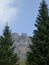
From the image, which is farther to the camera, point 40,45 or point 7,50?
point 7,50

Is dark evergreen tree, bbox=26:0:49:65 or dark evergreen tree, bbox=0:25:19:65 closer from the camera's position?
dark evergreen tree, bbox=26:0:49:65

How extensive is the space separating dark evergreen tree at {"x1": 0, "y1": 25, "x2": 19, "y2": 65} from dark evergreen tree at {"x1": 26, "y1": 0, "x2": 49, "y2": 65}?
231 inches

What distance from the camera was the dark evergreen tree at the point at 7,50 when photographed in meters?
54.0

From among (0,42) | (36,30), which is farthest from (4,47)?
(36,30)

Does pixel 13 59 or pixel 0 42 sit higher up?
pixel 0 42

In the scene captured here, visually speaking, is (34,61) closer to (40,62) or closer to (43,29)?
(40,62)

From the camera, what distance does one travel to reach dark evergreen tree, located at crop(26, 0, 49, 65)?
47781 mm

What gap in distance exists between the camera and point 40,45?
159ft

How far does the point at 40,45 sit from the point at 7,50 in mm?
9084

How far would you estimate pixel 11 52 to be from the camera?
55.0 metres

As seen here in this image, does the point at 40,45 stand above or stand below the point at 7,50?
below

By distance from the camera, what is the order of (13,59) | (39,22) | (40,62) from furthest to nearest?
1. (13,59)
2. (39,22)
3. (40,62)

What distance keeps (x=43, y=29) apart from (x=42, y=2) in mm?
5898

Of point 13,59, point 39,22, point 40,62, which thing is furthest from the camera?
point 13,59
